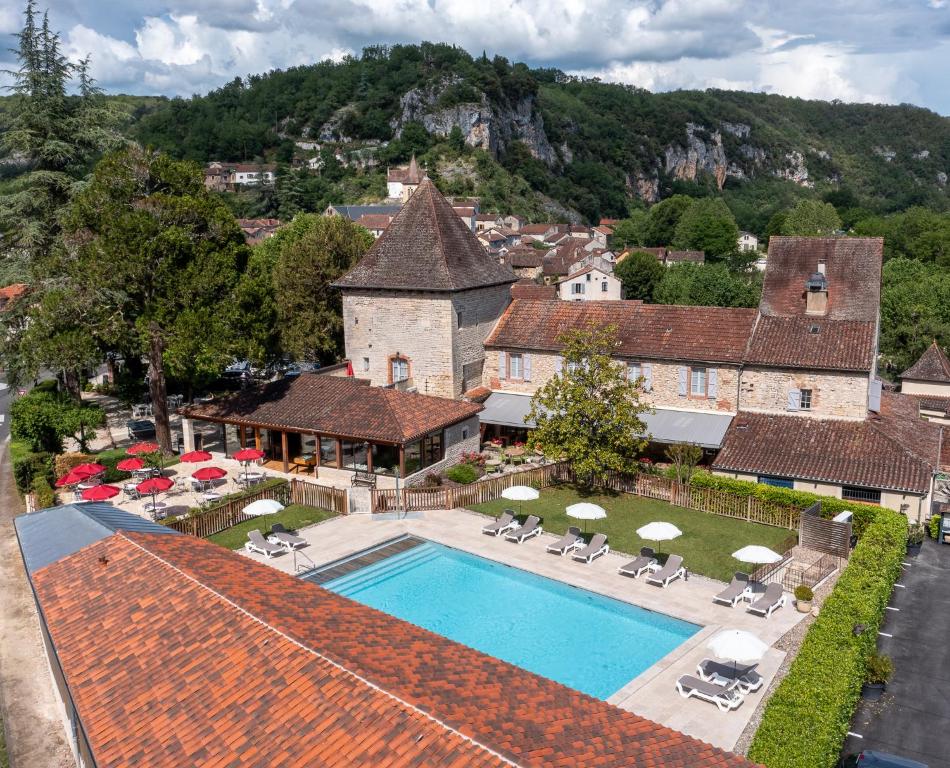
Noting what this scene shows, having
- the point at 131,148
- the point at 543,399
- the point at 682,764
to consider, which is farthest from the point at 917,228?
the point at 682,764

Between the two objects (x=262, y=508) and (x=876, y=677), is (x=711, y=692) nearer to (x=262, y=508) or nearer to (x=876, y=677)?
(x=876, y=677)

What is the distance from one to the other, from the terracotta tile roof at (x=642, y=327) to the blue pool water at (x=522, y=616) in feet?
54.0

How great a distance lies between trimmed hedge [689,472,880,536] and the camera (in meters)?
27.7

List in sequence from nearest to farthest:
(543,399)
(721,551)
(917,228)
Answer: (721,551)
(543,399)
(917,228)

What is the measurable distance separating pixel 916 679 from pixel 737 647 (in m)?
5.49

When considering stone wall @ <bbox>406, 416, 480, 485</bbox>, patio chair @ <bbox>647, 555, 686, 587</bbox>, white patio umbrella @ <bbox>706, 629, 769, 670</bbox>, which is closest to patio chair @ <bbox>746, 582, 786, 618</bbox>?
patio chair @ <bbox>647, 555, 686, 587</bbox>

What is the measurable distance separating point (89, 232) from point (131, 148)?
5525 mm

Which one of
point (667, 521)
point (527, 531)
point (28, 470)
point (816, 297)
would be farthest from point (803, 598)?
point (28, 470)

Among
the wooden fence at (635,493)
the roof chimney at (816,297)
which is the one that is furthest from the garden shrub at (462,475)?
the roof chimney at (816,297)

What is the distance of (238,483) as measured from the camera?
34.5m

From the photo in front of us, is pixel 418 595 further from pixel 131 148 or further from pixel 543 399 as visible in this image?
pixel 131 148

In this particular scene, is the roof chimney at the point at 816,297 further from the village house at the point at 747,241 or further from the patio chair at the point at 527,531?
the village house at the point at 747,241

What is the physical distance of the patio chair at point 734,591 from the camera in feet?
75.8

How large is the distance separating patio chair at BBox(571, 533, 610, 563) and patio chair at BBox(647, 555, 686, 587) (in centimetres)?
244
